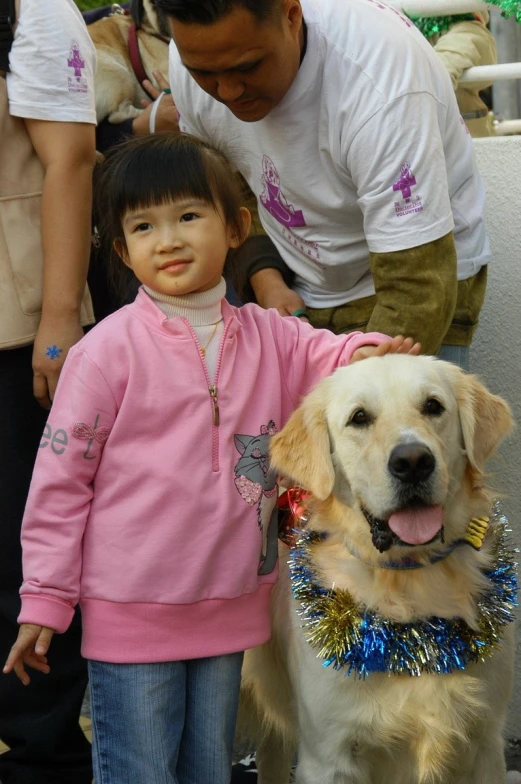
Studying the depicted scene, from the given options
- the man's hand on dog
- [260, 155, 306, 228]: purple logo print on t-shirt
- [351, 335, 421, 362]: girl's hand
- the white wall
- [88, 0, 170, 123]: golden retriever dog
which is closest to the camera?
[351, 335, 421, 362]: girl's hand

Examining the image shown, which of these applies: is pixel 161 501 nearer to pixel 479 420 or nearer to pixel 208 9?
pixel 479 420

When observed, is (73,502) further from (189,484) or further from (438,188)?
(438,188)

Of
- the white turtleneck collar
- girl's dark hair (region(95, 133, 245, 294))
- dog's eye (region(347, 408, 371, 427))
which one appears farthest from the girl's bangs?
dog's eye (region(347, 408, 371, 427))

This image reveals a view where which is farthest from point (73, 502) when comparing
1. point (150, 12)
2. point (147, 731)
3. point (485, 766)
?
point (150, 12)

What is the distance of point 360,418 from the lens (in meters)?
2.46

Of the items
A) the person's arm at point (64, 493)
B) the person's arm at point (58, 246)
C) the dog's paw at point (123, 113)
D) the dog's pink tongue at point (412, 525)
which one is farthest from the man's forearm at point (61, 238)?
the dog's paw at point (123, 113)

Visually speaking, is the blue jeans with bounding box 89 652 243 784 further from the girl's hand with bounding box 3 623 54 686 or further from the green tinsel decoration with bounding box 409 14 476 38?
the green tinsel decoration with bounding box 409 14 476 38

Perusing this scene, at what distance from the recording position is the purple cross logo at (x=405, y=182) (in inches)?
105

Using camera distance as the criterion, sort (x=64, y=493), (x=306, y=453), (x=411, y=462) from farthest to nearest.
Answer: (x=306, y=453)
(x=64, y=493)
(x=411, y=462)

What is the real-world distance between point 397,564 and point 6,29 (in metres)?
1.72

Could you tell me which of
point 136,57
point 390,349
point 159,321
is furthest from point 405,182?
point 136,57

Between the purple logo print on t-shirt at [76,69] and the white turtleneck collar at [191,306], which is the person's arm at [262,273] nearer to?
the white turtleneck collar at [191,306]

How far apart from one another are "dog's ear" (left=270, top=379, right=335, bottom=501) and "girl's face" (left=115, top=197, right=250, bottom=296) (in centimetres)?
43

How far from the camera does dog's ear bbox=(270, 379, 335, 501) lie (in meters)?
2.48
